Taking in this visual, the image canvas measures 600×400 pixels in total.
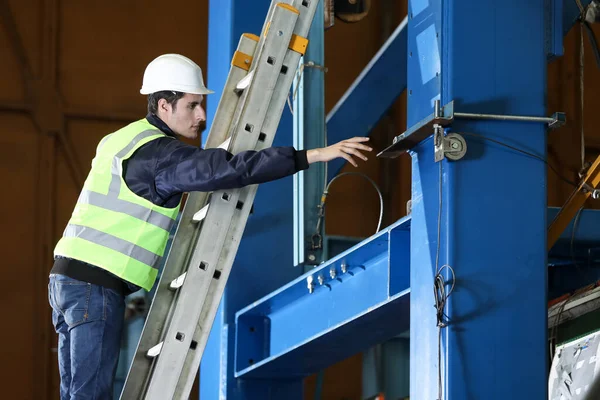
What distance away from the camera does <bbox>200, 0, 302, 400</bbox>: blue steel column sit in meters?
7.45

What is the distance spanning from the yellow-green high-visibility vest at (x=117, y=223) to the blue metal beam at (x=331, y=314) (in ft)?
4.47

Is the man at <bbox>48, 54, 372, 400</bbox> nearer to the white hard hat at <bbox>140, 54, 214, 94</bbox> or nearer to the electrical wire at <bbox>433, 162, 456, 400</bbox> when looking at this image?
the white hard hat at <bbox>140, 54, 214, 94</bbox>

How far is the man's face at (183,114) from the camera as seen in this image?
16.0 feet

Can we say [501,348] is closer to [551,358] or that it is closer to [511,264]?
[511,264]

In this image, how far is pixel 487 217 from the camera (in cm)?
417

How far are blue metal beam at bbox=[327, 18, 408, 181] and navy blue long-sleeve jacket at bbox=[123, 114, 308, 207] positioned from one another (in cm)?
332

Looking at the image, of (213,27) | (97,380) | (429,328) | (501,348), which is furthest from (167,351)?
(213,27)

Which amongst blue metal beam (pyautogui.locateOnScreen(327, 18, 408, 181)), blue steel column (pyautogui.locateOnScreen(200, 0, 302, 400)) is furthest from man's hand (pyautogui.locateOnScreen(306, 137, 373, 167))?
blue metal beam (pyautogui.locateOnScreen(327, 18, 408, 181))

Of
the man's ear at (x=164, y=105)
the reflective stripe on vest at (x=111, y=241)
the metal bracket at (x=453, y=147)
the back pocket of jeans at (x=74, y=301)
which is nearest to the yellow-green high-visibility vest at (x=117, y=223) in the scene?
the reflective stripe on vest at (x=111, y=241)

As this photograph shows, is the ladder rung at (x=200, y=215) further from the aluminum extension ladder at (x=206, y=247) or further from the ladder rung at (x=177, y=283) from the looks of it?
the ladder rung at (x=177, y=283)

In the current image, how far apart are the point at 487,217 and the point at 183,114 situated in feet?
5.50

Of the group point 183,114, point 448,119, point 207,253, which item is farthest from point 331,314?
point 448,119

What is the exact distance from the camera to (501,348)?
13.5 ft

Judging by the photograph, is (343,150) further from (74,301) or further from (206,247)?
(74,301)
